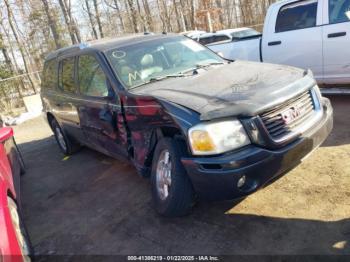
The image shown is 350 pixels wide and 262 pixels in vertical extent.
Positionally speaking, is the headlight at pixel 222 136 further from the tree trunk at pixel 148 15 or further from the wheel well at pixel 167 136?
the tree trunk at pixel 148 15

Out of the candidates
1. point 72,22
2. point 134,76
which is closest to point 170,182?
point 134,76

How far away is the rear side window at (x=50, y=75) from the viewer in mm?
5881

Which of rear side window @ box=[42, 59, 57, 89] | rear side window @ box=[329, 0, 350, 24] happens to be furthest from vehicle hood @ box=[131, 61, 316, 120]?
rear side window @ box=[42, 59, 57, 89]

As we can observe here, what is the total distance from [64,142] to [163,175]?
349 centimetres

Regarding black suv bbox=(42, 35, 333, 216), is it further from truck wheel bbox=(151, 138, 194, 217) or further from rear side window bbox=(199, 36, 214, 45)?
rear side window bbox=(199, 36, 214, 45)

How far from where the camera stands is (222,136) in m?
2.79

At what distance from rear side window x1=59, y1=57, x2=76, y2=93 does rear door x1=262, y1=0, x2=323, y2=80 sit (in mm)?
3493

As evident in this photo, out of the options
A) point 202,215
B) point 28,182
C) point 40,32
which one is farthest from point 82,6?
point 202,215

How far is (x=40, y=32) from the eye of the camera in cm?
2652

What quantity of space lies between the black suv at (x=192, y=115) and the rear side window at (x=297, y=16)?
2.18 m

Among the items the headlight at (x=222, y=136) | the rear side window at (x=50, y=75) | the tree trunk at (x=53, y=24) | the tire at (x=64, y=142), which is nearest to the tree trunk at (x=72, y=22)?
the tree trunk at (x=53, y=24)

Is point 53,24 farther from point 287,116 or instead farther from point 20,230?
point 287,116

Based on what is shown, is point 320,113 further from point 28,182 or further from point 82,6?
point 82,6

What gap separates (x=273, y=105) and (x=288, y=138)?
31 cm
